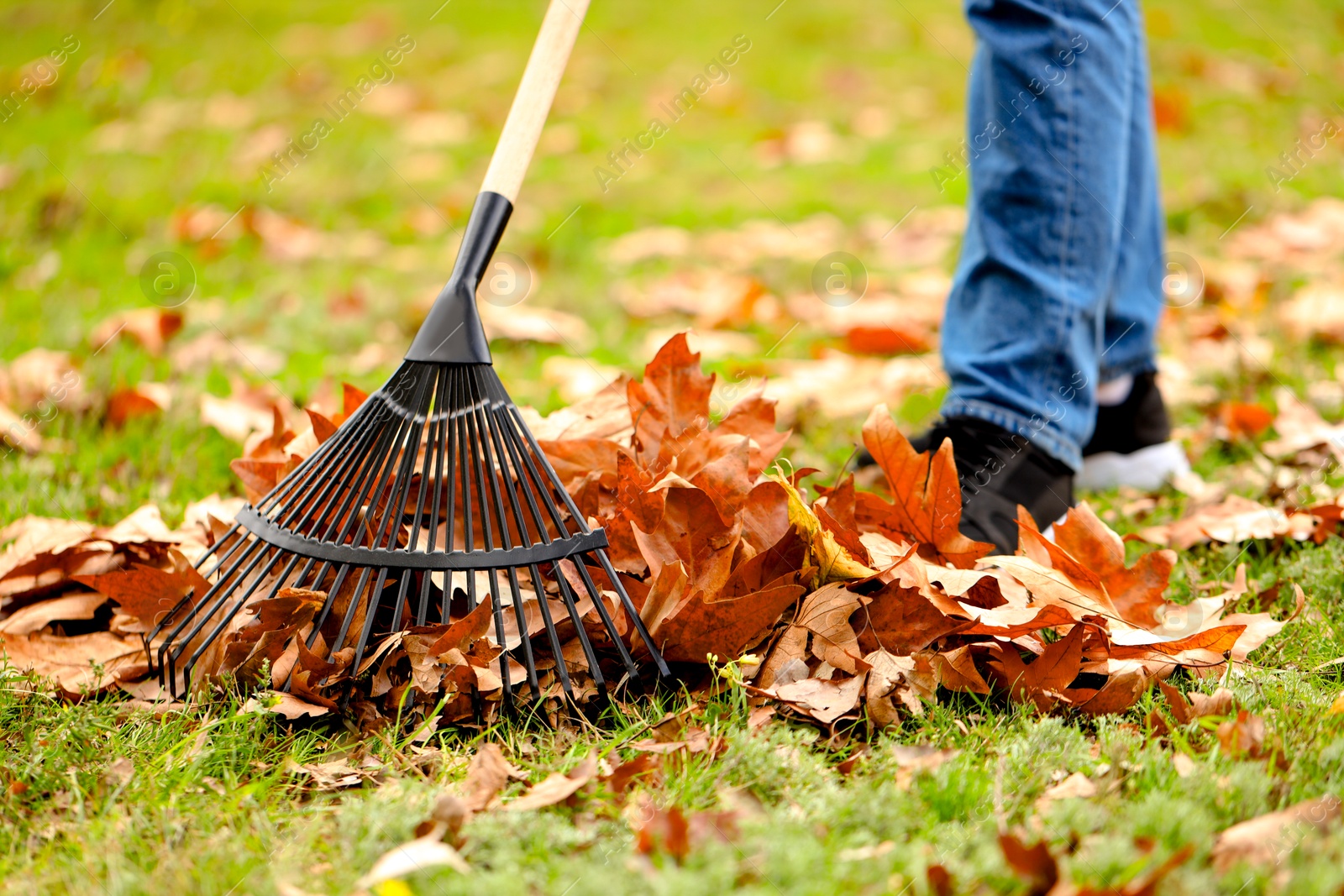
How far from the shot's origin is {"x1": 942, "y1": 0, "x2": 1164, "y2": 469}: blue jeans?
5.90 ft

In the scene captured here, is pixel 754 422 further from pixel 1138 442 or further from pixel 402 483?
pixel 1138 442

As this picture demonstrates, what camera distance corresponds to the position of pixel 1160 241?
2.19 meters

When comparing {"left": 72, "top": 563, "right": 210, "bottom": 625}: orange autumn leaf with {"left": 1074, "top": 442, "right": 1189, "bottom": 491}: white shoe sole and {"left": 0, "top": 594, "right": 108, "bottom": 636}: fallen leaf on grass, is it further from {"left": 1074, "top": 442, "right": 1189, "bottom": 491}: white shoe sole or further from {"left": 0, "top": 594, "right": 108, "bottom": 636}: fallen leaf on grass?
{"left": 1074, "top": 442, "right": 1189, "bottom": 491}: white shoe sole

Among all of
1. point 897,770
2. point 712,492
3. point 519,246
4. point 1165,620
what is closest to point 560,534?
point 712,492

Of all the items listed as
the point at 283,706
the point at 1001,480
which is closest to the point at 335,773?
the point at 283,706

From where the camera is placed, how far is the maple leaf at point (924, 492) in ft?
4.96

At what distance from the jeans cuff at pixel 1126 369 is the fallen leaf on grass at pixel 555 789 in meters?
1.48

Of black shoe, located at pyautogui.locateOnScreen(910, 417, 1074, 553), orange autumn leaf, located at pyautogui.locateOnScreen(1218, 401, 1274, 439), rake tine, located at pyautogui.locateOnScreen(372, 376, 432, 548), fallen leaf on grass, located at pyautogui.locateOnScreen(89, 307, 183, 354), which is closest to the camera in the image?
rake tine, located at pyautogui.locateOnScreen(372, 376, 432, 548)

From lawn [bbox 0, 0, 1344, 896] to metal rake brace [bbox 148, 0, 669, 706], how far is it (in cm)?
14

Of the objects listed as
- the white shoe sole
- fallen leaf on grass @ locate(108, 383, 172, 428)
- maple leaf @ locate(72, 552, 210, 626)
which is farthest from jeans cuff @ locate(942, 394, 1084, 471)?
fallen leaf on grass @ locate(108, 383, 172, 428)

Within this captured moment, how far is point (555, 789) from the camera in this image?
1.17 meters

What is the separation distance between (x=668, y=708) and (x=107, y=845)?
693mm

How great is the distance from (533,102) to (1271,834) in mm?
1383

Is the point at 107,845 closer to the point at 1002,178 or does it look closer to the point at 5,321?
the point at 1002,178
